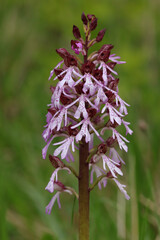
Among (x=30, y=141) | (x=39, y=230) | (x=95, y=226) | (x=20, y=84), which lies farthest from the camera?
(x=20, y=84)

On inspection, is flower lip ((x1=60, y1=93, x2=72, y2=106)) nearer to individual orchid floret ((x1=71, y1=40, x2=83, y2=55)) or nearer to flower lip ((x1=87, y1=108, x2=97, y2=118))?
flower lip ((x1=87, y1=108, x2=97, y2=118))

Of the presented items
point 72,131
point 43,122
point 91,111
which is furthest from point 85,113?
point 43,122

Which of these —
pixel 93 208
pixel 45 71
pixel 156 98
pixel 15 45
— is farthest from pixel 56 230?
pixel 15 45

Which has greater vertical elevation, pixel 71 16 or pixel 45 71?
pixel 71 16

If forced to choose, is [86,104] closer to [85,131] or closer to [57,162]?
[85,131]

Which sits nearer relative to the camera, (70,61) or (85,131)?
(85,131)

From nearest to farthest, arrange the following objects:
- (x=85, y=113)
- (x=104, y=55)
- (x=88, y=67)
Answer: (x=85, y=113)
(x=88, y=67)
(x=104, y=55)

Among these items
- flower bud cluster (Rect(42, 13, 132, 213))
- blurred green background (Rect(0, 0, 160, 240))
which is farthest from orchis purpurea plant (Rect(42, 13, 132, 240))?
blurred green background (Rect(0, 0, 160, 240))

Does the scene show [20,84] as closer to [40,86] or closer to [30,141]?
[40,86]
